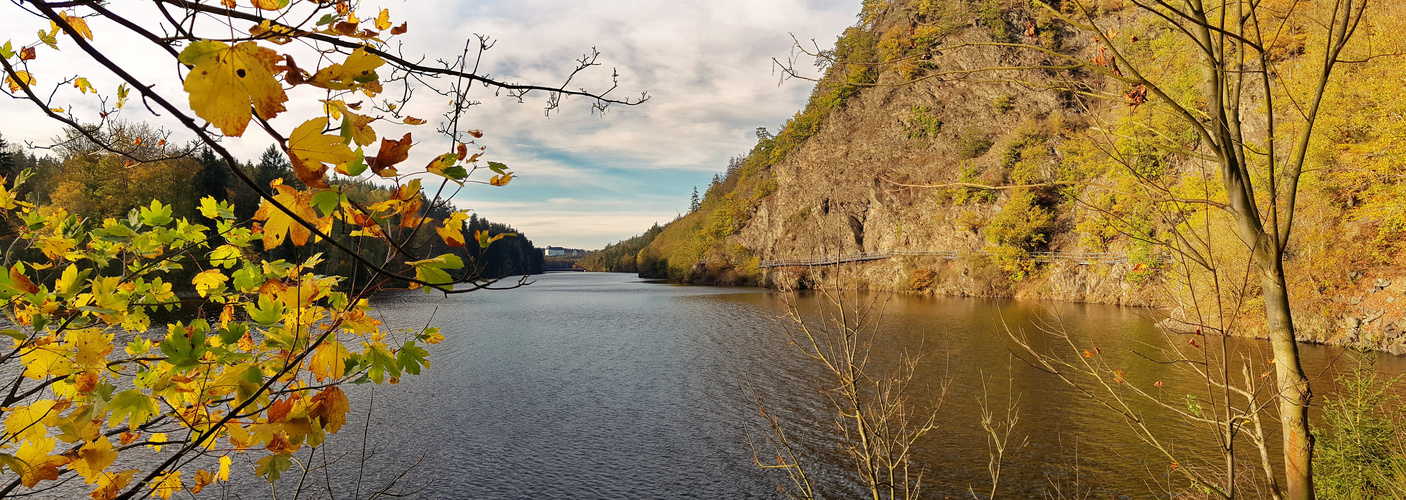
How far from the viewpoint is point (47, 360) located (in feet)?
5.61

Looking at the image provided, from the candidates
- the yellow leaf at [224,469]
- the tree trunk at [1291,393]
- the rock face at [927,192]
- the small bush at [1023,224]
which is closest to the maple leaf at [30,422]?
the yellow leaf at [224,469]

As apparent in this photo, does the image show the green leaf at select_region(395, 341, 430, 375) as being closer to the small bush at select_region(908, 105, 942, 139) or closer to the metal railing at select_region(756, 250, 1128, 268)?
the metal railing at select_region(756, 250, 1128, 268)

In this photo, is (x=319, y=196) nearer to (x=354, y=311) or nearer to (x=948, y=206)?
(x=354, y=311)

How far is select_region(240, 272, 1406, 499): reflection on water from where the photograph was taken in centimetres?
938

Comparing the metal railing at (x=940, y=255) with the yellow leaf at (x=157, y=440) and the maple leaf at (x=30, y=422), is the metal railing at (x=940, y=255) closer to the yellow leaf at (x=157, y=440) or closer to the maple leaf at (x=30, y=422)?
the yellow leaf at (x=157, y=440)

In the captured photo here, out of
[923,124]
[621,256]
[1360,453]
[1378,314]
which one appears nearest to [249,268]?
[1360,453]

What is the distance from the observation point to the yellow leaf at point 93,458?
1.39 m

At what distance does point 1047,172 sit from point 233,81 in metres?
44.5

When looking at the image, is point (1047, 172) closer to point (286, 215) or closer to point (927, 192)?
point (927, 192)

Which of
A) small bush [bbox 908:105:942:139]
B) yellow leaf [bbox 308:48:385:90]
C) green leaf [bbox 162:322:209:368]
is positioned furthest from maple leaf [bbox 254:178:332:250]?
small bush [bbox 908:105:942:139]

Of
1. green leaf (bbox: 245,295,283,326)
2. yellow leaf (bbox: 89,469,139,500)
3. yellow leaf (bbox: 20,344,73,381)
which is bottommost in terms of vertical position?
yellow leaf (bbox: 89,469,139,500)

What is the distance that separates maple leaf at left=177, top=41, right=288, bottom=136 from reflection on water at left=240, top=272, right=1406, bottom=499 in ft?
12.9

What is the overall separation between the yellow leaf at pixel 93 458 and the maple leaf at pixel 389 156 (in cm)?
109

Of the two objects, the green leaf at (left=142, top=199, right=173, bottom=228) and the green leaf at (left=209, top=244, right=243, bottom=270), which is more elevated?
the green leaf at (left=142, top=199, right=173, bottom=228)
